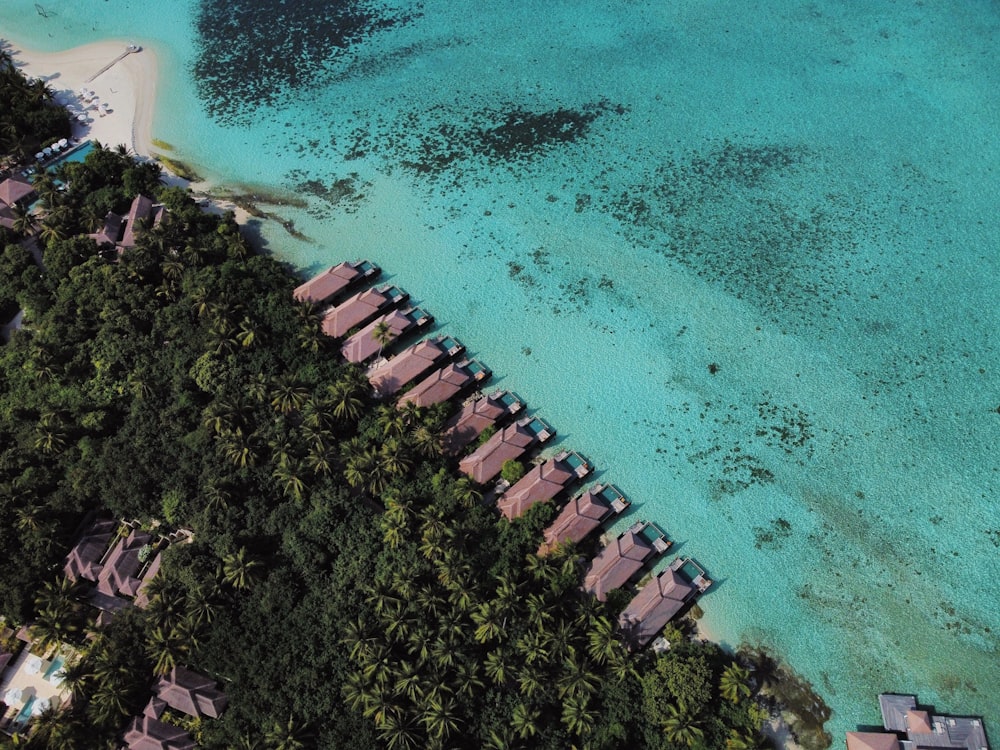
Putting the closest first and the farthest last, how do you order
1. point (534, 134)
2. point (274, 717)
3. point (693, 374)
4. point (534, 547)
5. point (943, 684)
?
point (274, 717), point (943, 684), point (534, 547), point (693, 374), point (534, 134)

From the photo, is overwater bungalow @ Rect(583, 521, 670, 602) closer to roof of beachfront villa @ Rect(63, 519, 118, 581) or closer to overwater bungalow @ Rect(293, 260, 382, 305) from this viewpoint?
overwater bungalow @ Rect(293, 260, 382, 305)

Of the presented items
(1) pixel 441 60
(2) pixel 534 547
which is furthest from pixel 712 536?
(1) pixel 441 60

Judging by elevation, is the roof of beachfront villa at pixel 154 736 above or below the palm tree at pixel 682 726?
above

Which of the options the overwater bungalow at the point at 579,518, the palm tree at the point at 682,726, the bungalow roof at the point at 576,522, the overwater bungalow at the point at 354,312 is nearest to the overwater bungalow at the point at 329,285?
the overwater bungalow at the point at 354,312

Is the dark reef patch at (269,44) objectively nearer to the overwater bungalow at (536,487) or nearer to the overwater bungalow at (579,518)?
the overwater bungalow at (536,487)

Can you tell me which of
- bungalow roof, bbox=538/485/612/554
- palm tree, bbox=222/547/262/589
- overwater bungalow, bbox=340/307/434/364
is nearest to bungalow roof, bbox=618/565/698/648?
bungalow roof, bbox=538/485/612/554

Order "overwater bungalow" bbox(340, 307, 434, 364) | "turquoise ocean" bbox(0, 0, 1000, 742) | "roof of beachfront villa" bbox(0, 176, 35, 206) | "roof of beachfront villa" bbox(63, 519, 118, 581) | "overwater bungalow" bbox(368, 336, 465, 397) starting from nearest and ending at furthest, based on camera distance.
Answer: "roof of beachfront villa" bbox(63, 519, 118, 581) < "turquoise ocean" bbox(0, 0, 1000, 742) < "overwater bungalow" bbox(368, 336, 465, 397) < "overwater bungalow" bbox(340, 307, 434, 364) < "roof of beachfront villa" bbox(0, 176, 35, 206)

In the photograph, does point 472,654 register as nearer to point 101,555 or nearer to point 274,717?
point 274,717
